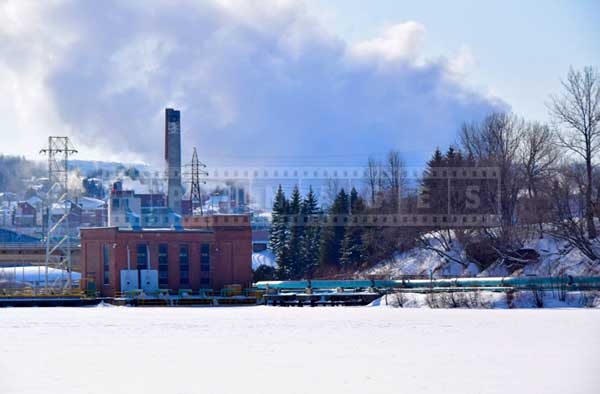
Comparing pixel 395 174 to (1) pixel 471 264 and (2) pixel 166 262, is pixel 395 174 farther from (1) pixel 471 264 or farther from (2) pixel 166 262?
(2) pixel 166 262

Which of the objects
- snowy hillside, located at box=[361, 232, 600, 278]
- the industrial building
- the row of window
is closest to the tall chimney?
the industrial building

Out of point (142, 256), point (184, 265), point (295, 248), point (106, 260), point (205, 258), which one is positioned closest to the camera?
point (106, 260)

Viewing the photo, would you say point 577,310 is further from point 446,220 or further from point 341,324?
point 446,220

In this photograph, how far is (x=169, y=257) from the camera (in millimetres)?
87062

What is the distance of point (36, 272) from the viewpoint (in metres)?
114

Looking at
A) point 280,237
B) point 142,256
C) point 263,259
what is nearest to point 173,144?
point 263,259

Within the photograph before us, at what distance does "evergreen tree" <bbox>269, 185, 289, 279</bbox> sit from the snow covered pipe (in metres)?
16.0

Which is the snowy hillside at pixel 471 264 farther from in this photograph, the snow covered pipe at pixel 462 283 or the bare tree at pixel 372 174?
the bare tree at pixel 372 174

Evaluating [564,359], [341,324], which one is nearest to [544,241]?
[341,324]

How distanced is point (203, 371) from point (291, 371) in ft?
8.24

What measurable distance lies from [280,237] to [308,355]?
78820 mm

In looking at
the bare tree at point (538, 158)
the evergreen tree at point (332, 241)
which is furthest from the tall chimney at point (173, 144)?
the bare tree at point (538, 158)

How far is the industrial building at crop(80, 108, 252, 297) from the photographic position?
8525 centimetres

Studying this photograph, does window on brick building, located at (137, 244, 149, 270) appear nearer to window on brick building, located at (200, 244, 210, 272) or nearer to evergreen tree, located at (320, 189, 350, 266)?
window on brick building, located at (200, 244, 210, 272)
